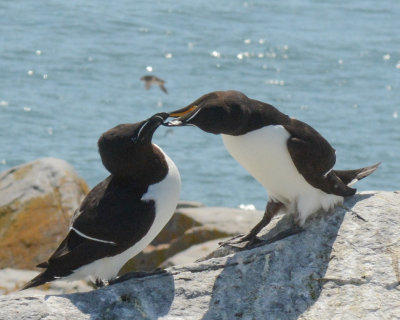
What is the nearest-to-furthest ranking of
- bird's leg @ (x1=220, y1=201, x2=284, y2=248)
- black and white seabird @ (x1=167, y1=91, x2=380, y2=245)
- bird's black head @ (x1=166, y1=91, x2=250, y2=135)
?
1. bird's black head @ (x1=166, y1=91, x2=250, y2=135)
2. black and white seabird @ (x1=167, y1=91, x2=380, y2=245)
3. bird's leg @ (x1=220, y1=201, x2=284, y2=248)

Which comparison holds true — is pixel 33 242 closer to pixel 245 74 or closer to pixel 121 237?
pixel 121 237

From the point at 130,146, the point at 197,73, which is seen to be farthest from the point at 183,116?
the point at 197,73

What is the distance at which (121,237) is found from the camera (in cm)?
680

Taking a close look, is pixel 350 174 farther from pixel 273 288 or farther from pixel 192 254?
pixel 192 254

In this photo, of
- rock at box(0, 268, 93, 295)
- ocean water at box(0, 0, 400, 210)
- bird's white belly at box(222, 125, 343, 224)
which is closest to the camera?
bird's white belly at box(222, 125, 343, 224)

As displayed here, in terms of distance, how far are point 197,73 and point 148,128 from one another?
58.5 ft

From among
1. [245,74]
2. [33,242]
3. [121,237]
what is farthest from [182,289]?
[245,74]

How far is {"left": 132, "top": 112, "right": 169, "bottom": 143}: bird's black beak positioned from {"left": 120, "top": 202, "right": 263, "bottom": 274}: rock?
461 centimetres

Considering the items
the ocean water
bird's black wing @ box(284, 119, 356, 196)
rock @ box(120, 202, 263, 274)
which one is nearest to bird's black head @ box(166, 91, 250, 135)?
bird's black wing @ box(284, 119, 356, 196)

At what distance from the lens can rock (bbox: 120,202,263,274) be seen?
11406 millimetres

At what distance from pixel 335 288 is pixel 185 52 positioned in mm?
19731

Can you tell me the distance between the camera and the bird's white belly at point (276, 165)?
7074 millimetres

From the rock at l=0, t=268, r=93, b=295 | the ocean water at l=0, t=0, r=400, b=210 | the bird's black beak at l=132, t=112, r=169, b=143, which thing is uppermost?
the bird's black beak at l=132, t=112, r=169, b=143

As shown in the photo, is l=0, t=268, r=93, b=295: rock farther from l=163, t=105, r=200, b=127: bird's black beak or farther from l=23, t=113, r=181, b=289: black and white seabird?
l=163, t=105, r=200, b=127: bird's black beak
